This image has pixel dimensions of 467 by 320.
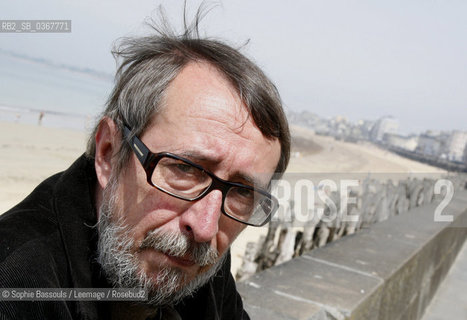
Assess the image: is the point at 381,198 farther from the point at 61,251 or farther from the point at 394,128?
the point at 394,128

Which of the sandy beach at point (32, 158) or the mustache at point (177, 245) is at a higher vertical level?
the mustache at point (177, 245)

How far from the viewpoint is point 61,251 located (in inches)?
46.6

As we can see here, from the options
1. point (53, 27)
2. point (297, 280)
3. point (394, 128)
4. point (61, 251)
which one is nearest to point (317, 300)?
point (297, 280)

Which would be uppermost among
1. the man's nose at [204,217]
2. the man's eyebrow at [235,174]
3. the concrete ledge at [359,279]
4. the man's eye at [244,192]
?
the man's eyebrow at [235,174]

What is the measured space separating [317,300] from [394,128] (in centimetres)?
17934

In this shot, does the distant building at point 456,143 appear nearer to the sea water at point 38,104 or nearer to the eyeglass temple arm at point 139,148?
the sea water at point 38,104

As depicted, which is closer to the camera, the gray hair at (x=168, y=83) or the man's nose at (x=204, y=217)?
the man's nose at (x=204, y=217)

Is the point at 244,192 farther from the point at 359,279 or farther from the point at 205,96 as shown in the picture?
the point at 359,279

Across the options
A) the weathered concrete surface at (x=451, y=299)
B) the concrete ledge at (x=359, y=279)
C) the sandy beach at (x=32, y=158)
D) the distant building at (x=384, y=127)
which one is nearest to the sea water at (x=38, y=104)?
the sandy beach at (x=32, y=158)

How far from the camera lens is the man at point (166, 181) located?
133 centimetres

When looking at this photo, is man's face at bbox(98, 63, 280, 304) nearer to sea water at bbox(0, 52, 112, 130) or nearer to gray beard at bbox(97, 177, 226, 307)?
gray beard at bbox(97, 177, 226, 307)

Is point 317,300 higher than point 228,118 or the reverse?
the reverse

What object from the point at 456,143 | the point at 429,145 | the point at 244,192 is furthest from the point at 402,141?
the point at 244,192

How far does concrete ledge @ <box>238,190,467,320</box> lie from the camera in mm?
2170
